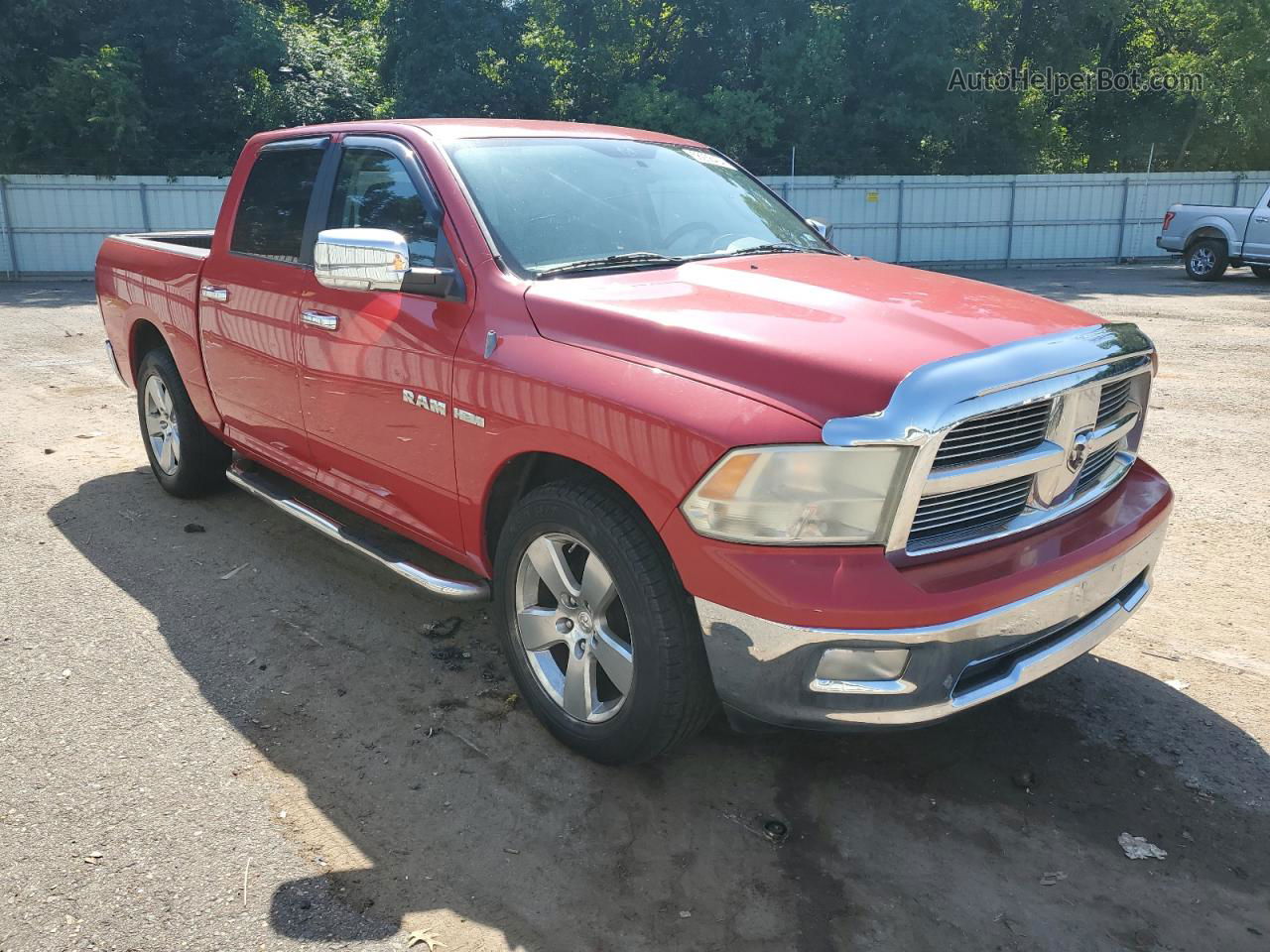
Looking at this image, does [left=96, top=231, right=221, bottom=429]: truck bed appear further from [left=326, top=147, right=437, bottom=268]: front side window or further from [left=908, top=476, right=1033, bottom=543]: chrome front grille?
[left=908, top=476, right=1033, bottom=543]: chrome front grille

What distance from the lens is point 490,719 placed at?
3666 mm

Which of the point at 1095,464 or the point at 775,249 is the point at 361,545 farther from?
the point at 1095,464

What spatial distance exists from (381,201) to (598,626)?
1981mm

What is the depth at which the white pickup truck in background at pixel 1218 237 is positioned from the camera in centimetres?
1817

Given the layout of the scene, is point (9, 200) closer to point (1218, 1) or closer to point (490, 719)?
point (490, 719)

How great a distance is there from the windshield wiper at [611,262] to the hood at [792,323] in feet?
0.24

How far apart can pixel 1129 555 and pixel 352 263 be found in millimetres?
2594

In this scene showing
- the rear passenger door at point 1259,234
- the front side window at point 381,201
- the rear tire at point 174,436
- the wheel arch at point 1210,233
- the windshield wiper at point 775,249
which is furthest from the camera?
the wheel arch at point 1210,233

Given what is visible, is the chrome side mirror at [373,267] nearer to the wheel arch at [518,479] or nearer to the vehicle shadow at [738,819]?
the wheel arch at [518,479]

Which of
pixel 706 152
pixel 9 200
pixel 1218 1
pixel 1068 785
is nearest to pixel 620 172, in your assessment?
pixel 706 152

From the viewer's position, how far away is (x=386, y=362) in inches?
150

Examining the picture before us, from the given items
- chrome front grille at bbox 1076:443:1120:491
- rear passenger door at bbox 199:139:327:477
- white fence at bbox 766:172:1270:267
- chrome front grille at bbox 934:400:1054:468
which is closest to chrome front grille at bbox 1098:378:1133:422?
chrome front grille at bbox 1076:443:1120:491

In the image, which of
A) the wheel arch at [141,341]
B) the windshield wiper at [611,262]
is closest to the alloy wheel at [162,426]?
the wheel arch at [141,341]

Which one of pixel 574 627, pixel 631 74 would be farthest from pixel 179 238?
pixel 631 74
